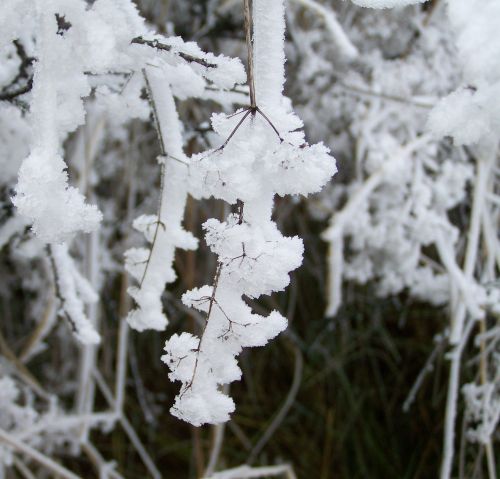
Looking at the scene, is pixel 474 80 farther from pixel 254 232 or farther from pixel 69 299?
pixel 69 299

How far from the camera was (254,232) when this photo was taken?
39 cm

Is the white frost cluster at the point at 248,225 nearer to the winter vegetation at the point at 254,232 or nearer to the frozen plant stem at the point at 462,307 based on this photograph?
the winter vegetation at the point at 254,232

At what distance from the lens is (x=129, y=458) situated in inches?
55.1

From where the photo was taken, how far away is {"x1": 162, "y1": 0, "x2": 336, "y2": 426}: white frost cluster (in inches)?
14.9

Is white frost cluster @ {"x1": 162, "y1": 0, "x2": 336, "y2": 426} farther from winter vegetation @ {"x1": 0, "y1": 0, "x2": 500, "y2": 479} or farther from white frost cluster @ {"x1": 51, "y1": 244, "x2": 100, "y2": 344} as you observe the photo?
white frost cluster @ {"x1": 51, "y1": 244, "x2": 100, "y2": 344}

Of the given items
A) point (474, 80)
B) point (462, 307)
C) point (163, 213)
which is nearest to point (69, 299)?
point (163, 213)

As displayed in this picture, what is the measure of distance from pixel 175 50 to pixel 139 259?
0.68 ft

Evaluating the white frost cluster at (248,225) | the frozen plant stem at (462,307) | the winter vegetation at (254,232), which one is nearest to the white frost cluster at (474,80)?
the winter vegetation at (254,232)

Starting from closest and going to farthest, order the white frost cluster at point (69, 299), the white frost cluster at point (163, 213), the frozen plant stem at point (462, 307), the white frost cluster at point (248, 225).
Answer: the white frost cluster at point (248, 225) < the white frost cluster at point (163, 213) < the white frost cluster at point (69, 299) < the frozen plant stem at point (462, 307)

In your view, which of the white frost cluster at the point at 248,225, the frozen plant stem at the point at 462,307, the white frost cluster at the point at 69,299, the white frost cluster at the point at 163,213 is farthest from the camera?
the frozen plant stem at the point at 462,307

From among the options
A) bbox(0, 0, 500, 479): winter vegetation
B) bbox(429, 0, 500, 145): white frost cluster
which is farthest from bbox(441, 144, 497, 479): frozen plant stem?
bbox(429, 0, 500, 145): white frost cluster

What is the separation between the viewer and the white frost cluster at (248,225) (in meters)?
0.38

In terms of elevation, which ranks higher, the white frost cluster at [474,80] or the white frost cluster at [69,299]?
the white frost cluster at [474,80]

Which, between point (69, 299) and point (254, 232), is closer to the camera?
point (254, 232)
